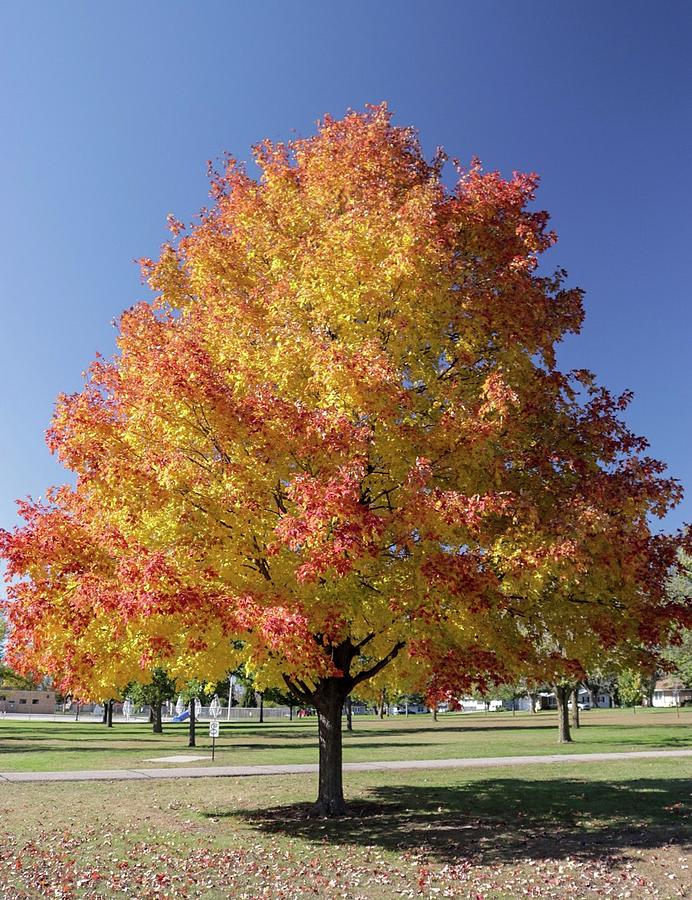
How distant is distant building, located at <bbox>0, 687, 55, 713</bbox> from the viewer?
11019 cm

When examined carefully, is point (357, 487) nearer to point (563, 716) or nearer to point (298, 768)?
point (298, 768)

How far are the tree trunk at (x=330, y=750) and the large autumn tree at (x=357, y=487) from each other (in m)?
1.28

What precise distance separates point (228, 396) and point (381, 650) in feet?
19.5

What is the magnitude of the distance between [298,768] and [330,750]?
11.7 metres

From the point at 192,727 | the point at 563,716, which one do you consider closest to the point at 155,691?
the point at 192,727

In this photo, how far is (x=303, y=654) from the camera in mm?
9430

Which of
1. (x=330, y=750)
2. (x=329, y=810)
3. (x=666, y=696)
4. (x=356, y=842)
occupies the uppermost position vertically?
(x=330, y=750)

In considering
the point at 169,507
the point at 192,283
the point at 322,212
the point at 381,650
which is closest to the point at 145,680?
the point at 169,507

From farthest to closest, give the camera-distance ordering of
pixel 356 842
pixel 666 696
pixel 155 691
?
pixel 666 696, pixel 155 691, pixel 356 842

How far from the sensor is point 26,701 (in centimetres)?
11338

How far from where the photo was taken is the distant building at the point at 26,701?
110188 millimetres

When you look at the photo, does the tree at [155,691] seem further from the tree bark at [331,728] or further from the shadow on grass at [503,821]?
the tree bark at [331,728]

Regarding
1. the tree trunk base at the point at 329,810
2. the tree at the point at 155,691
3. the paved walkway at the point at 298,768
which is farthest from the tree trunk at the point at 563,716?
the tree trunk base at the point at 329,810

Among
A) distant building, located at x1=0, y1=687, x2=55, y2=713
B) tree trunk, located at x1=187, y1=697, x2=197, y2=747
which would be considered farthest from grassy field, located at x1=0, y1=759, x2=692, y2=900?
distant building, located at x1=0, y1=687, x2=55, y2=713
